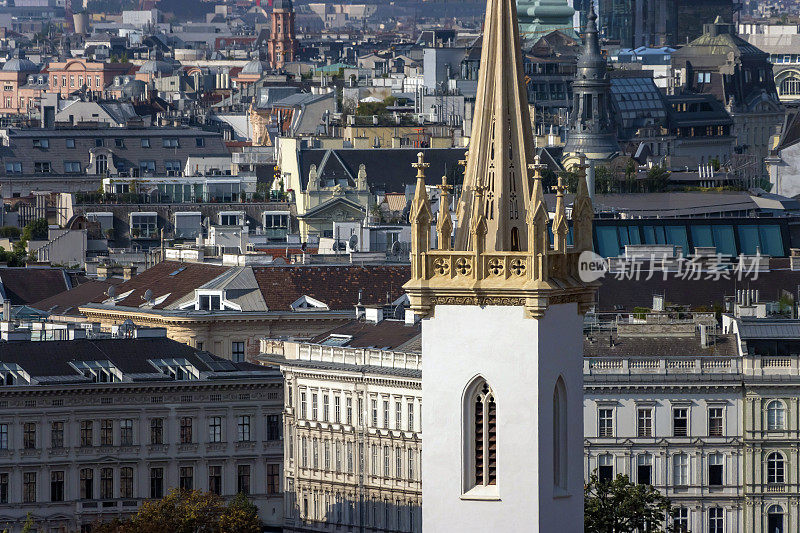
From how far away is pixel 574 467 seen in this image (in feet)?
177

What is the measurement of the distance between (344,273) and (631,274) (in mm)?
11660

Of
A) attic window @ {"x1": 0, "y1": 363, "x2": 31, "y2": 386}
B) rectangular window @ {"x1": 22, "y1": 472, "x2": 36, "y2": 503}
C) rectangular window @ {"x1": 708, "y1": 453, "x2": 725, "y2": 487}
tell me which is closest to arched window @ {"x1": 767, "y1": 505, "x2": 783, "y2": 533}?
rectangular window @ {"x1": 708, "y1": 453, "x2": 725, "y2": 487}

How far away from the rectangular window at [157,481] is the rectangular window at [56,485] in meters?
2.89

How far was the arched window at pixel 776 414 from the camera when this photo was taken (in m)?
101

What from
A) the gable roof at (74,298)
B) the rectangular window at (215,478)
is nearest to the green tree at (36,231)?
the gable roof at (74,298)

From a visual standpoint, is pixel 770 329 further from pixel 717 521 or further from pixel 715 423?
pixel 717 521

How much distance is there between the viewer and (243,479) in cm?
10981

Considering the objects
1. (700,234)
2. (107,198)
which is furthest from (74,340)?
(107,198)

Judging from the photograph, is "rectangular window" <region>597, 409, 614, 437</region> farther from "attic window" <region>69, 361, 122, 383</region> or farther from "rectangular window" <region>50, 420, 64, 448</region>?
"rectangular window" <region>50, 420, 64, 448</region>

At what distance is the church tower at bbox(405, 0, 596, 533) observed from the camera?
52.7m

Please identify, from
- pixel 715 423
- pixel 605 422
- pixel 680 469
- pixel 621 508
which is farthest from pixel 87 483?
pixel 621 508

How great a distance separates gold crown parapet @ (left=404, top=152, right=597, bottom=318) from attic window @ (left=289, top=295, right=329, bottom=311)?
68938 mm

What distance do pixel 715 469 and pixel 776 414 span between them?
254cm

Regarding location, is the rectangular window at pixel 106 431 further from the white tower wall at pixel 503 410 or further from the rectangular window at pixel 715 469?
the white tower wall at pixel 503 410
